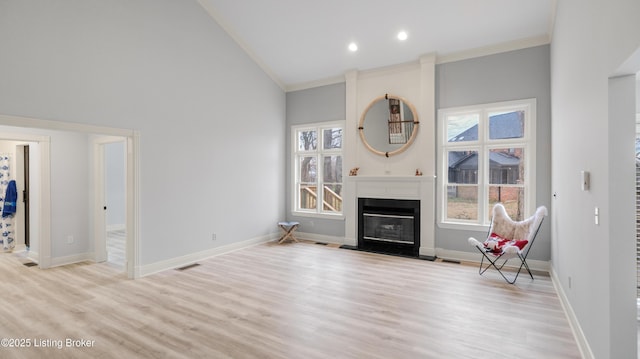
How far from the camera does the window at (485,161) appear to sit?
16.0 feet

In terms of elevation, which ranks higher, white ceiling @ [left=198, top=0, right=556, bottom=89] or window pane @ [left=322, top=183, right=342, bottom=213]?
white ceiling @ [left=198, top=0, right=556, bottom=89]

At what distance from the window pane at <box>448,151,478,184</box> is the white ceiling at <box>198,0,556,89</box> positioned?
5.57 feet

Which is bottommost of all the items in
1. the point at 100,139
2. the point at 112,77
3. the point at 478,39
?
the point at 100,139

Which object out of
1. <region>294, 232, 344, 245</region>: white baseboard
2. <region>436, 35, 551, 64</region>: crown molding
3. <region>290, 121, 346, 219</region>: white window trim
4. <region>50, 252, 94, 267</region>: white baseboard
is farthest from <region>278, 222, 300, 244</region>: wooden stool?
<region>436, 35, 551, 64</region>: crown molding

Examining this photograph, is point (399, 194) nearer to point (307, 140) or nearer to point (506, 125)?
point (506, 125)

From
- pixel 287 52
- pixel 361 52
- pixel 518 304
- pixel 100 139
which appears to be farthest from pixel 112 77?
pixel 518 304

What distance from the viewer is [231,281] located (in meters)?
4.24

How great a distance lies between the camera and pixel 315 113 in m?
6.83

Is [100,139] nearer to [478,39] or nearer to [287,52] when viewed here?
[287,52]

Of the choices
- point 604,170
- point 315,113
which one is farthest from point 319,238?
point 604,170

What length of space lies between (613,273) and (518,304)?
1.86 meters

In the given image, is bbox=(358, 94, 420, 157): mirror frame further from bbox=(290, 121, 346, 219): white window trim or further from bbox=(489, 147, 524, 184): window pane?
bbox=(489, 147, 524, 184): window pane

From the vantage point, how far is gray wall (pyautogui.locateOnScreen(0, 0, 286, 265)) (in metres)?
3.55

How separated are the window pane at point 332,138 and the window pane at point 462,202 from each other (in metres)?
2.39
